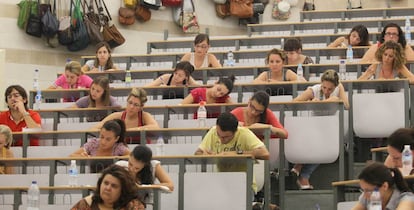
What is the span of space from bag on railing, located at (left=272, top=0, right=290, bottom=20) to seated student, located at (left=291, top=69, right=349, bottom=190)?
7.31 meters

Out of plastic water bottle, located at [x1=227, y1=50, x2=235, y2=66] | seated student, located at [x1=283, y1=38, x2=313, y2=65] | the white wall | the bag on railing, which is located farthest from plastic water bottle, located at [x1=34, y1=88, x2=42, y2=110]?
the bag on railing

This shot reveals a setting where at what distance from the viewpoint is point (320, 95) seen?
10820 millimetres

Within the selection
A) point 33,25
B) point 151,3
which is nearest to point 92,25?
point 33,25

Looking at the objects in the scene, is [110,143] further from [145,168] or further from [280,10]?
[280,10]

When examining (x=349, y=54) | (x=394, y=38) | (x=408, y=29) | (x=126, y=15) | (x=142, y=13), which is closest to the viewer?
(x=394, y=38)

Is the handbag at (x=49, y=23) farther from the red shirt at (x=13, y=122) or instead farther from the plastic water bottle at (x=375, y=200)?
the plastic water bottle at (x=375, y=200)

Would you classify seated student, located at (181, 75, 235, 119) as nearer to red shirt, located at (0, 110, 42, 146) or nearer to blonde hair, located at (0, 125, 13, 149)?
red shirt, located at (0, 110, 42, 146)

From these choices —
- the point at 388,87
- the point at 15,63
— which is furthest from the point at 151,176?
the point at 15,63

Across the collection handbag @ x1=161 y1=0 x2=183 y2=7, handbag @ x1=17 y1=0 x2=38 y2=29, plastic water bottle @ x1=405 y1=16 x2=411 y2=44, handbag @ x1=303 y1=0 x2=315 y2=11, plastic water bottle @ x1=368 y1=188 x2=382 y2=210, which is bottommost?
plastic water bottle @ x1=368 y1=188 x2=382 y2=210

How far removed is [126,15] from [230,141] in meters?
7.57

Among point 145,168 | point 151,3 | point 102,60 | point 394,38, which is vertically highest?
point 151,3

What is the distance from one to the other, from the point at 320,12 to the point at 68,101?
5.35 m

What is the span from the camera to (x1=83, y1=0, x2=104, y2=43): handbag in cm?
1555

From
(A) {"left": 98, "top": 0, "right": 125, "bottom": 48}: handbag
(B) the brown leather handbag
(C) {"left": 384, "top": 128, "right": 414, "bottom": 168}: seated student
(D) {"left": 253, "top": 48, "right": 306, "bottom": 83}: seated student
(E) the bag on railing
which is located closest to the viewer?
(C) {"left": 384, "top": 128, "right": 414, "bottom": 168}: seated student
